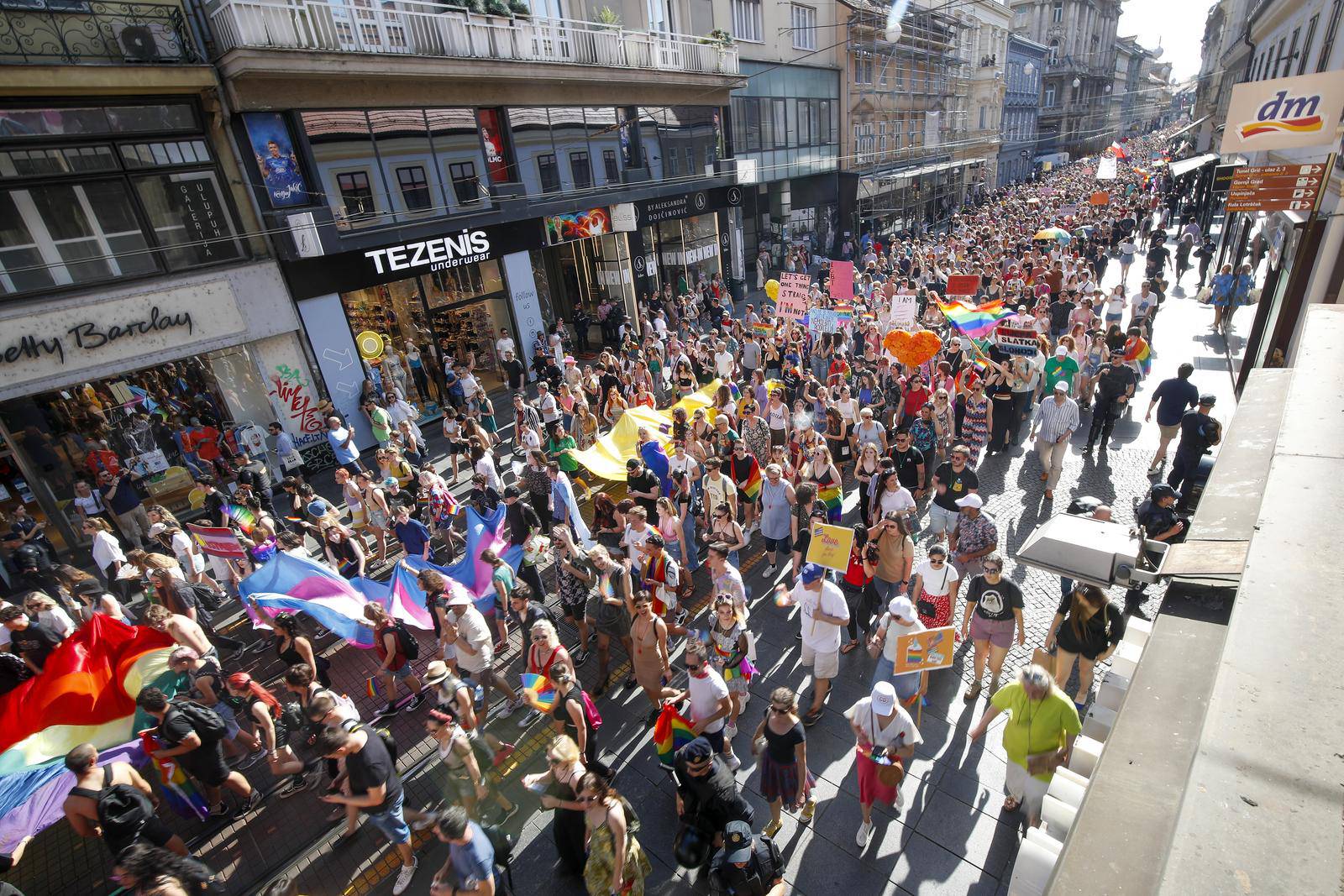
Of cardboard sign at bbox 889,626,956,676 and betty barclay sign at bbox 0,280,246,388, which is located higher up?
betty barclay sign at bbox 0,280,246,388

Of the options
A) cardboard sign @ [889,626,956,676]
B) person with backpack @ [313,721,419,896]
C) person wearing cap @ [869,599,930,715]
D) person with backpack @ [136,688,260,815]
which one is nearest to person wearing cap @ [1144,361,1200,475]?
person wearing cap @ [869,599,930,715]

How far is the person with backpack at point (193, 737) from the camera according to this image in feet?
18.5

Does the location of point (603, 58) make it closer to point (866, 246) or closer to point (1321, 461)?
point (866, 246)

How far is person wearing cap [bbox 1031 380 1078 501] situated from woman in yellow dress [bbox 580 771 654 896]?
8.44 m

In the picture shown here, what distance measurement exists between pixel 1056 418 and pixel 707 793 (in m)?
8.05

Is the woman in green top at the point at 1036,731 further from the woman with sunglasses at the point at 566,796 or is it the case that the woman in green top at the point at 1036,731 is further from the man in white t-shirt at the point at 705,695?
the woman with sunglasses at the point at 566,796

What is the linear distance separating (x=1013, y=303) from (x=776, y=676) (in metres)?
13.7

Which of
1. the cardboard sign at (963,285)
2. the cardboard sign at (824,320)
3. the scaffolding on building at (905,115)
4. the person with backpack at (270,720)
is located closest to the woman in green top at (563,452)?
the person with backpack at (270,720)

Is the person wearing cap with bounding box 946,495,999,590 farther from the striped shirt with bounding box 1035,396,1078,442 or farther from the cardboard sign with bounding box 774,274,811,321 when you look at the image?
the cardboard sign with bounding box 774,274,811,321

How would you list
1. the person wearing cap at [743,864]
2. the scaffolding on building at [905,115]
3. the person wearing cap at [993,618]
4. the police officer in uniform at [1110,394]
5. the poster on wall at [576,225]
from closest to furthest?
the person wearing cap at [743,864], the person wearing cap at [993,618], the police officer in uniform at [1110,394], the poster on wall at [576,225], the scaffolding on building at [905,115]

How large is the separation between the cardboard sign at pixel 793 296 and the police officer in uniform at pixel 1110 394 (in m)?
6.19

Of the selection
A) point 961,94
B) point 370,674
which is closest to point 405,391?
point 370,674

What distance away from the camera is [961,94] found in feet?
160

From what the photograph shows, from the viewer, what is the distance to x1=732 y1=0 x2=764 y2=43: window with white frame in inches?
1036
